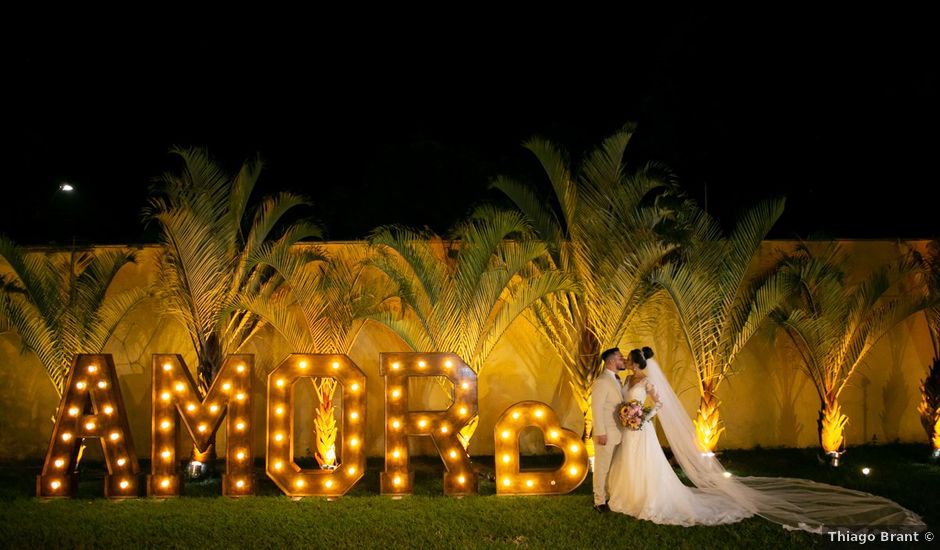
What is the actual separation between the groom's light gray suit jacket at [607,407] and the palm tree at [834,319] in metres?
3.33

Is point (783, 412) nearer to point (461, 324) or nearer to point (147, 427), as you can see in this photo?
point (461, 324)

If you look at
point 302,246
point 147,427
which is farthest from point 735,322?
point 147,427

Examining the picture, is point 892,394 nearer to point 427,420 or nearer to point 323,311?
point 427,420

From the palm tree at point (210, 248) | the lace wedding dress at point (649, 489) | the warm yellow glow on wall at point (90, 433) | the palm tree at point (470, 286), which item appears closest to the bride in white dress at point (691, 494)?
the lace wedding dress at point (649, 489)

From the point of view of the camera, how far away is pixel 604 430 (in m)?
8.32

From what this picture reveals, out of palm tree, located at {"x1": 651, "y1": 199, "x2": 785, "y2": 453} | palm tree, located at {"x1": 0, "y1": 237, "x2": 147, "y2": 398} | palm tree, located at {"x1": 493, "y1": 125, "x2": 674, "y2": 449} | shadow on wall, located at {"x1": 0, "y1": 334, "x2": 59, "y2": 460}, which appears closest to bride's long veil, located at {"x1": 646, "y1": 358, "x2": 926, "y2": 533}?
palm tree, located at {"x1": 651, "y1": 199, "x2": 785, "y2": 453}

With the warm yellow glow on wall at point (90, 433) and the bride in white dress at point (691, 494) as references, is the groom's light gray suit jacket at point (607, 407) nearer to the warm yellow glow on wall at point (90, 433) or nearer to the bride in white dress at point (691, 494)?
the bride in white dress at point (691, 494)

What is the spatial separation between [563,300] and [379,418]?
320 cm

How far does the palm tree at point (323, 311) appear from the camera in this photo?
10.2 metres

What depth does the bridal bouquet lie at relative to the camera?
8.13 meters

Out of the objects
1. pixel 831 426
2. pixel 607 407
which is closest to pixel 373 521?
pixel 607 407

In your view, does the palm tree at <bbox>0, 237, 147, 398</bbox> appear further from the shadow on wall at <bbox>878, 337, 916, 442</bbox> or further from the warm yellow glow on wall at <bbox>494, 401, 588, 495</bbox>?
the shadow on wall at <bbox>878, 337, 916, 442</bbox>

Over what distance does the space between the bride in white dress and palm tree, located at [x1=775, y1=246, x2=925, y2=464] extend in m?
1.89

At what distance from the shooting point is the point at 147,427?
11.4m
